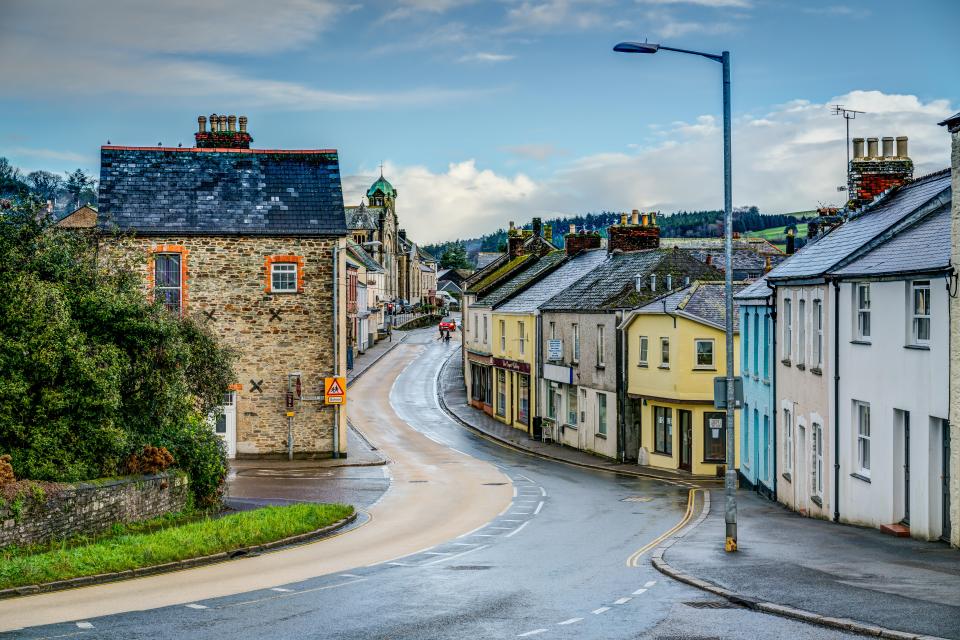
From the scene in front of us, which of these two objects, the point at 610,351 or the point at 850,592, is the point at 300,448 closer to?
the point at 610,351

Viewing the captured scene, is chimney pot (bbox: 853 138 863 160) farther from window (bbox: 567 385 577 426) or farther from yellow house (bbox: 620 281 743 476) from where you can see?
window (bbox: 567 385 577 426)

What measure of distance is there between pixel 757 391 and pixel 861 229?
25.3ft

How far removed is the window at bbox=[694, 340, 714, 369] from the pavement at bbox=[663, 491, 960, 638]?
15881 mm

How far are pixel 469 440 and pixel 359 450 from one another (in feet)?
23.3

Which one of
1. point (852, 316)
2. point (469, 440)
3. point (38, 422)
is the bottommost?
point (469, 440)

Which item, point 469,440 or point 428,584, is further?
point 469,440

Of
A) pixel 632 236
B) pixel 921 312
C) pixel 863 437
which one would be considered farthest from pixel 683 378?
pixel 921 312

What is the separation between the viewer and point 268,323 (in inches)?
1543

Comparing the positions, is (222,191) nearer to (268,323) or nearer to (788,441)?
(268,323)

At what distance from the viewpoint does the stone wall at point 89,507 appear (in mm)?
19484

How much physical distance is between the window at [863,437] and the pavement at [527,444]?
13.9 meters

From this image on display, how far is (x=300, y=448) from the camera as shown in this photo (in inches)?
1554

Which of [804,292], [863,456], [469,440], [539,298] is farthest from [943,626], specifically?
[539,298]

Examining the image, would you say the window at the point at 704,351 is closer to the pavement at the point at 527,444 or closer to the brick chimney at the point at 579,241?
the pavement at the point at 527,444
